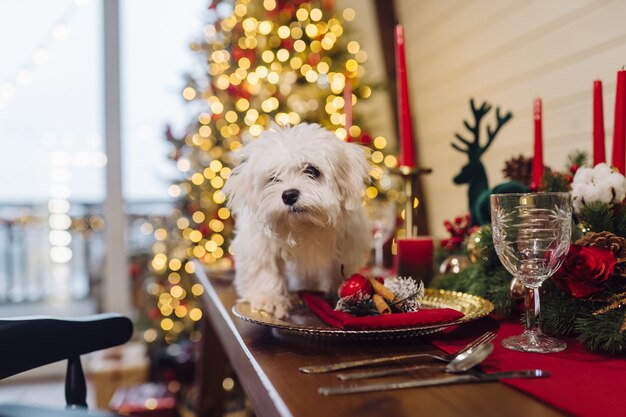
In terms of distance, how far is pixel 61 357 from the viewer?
92 cm

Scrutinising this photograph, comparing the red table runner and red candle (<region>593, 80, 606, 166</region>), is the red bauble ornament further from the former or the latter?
red candle (<region>593, 80, 606, 166</region>)

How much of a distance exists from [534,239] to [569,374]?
189mm

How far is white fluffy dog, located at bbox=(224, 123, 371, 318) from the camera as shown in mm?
907

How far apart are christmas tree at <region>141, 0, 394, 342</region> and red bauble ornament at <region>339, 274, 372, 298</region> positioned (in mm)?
1976

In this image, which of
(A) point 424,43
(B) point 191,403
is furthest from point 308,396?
(A) point 424,43

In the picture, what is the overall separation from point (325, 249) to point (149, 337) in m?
2.34

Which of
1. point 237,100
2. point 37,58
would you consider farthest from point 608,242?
point 37,58

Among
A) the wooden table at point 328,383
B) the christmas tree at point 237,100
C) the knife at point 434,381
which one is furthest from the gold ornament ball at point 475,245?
the christmas tree at point 237,100

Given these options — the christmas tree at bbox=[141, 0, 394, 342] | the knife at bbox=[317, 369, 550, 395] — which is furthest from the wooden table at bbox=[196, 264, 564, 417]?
the christmas tree at bbox=[141, 0, 394, 342]

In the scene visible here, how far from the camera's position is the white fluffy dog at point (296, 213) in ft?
2.98

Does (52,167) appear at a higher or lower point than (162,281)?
higher

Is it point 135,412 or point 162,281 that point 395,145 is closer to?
point 162,281

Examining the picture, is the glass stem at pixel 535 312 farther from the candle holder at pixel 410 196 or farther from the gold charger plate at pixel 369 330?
the candle holder at pixel 410 196

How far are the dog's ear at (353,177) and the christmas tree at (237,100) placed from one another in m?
1.84
